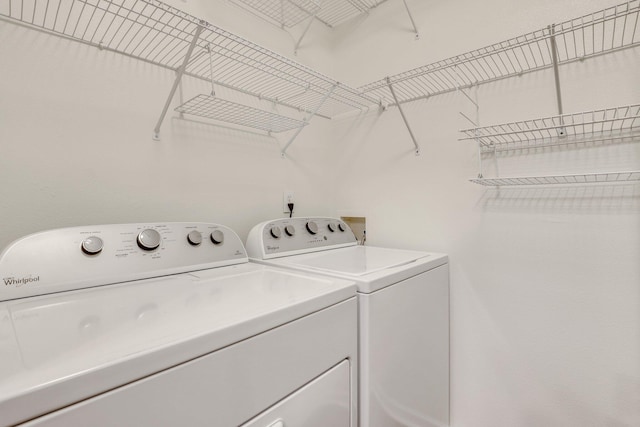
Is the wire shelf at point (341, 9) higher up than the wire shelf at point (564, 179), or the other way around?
the wire shelf at point (341, 9)

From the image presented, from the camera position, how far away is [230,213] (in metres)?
1.44

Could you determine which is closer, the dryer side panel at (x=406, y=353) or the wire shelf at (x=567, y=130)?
the dryer side panel at (x=406, y=353)

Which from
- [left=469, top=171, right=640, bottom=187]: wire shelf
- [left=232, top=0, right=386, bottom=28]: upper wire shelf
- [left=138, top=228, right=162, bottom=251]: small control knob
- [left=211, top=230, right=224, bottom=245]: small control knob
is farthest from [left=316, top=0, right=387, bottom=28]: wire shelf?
[left=138, top=228, right=162, bottom=251]: small control knob

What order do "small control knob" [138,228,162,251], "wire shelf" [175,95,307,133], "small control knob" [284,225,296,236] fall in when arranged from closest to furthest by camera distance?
"small control knob" [138,228,162,251]
"wire shelf" [175,95,307,133]
"small control knob" [284,225,296,236]

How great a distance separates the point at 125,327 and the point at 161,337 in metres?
0.10

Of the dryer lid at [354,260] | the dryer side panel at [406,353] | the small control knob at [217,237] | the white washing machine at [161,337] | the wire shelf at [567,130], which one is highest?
the wire shelf at [567,130]

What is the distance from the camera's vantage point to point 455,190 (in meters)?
1.41

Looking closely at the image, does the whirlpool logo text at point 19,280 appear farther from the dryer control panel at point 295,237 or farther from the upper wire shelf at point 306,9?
the upper wire shelf at point 306,9

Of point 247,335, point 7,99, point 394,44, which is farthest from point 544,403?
point 7,99

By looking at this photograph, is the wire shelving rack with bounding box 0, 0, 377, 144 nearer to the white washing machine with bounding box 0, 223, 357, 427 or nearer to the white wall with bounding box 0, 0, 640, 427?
the white wall with bounding box 0, 0, 640, 427

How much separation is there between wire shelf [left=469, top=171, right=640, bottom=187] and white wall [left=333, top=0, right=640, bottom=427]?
31 mm

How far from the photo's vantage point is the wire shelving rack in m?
0.93

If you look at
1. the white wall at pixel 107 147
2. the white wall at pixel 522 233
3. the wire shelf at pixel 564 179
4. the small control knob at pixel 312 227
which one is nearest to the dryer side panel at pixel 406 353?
the white wall at pixel 522 233

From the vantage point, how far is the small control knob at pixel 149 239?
3.18ft
